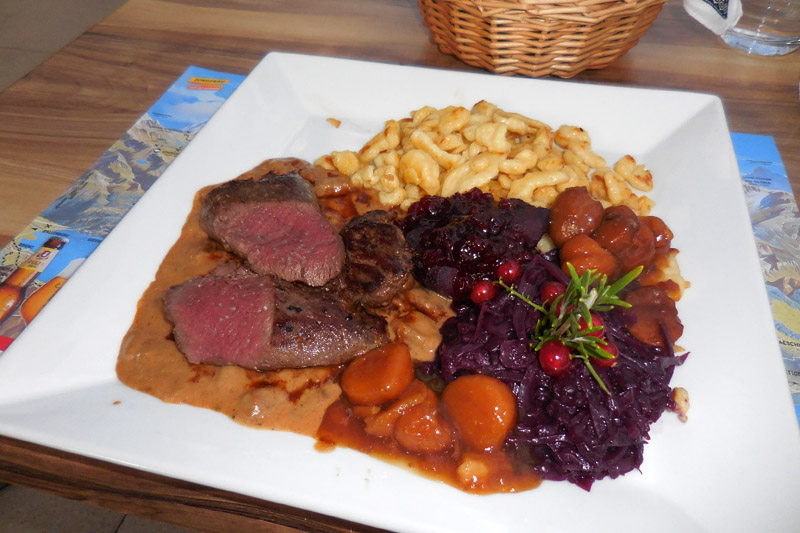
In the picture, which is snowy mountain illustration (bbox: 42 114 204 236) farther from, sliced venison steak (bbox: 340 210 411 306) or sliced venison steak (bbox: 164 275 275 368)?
sliced venison steak (bbox: 340 210 411 306)

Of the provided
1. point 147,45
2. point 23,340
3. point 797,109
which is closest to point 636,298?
point 797,109

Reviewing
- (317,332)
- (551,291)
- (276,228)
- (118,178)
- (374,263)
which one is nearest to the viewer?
(551,291)

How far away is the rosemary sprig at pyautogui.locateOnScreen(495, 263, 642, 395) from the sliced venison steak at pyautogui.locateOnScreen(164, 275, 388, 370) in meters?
0.73

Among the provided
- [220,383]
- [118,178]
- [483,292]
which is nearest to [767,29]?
[483,292]

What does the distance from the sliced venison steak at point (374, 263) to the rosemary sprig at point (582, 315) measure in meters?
0.68

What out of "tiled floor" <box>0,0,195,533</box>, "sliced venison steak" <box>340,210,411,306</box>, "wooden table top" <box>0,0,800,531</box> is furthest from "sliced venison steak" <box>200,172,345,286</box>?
"tiled floor" <box>0,0,195,533</box>

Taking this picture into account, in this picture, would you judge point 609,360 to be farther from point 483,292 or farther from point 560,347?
point 483,292

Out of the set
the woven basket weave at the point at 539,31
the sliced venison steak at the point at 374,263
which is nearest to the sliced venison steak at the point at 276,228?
the sliced venison steak at the point at 374,263

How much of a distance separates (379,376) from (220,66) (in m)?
2.71

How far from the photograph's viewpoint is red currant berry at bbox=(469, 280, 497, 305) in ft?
7.40

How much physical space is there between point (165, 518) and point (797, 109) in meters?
4.02

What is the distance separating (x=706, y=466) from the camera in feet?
6.00

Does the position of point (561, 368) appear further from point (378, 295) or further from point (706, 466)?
point (378, 295)

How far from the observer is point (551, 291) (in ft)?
6.83
